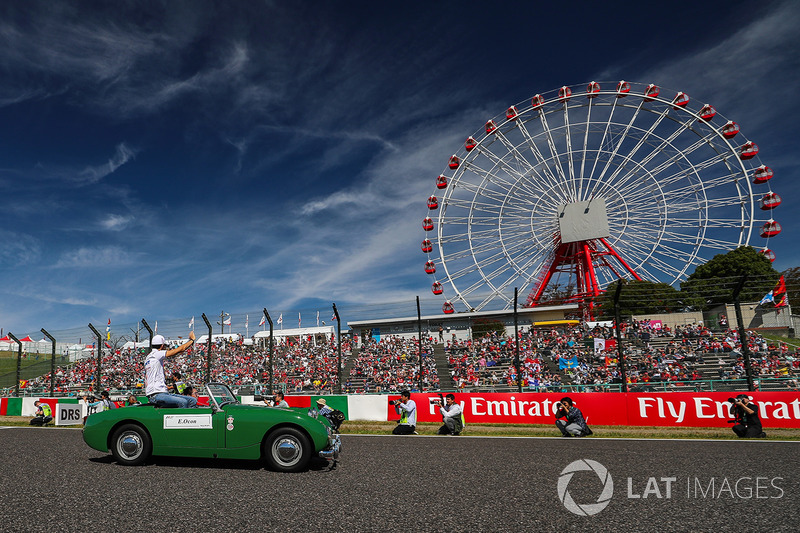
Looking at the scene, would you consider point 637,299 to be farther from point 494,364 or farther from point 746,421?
point 746,421

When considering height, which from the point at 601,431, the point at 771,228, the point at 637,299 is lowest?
the point at 601,431

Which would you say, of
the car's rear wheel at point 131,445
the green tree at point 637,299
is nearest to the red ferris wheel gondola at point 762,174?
the green tree at point 637,299

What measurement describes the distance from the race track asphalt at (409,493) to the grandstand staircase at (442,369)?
44.2ft

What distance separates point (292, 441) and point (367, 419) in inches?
398

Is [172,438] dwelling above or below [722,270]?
below

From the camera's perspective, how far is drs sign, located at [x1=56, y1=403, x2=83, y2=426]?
16.4m

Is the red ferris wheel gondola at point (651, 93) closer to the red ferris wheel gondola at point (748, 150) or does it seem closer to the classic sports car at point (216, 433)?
the red ferris wheel gondola at point (748, 150)

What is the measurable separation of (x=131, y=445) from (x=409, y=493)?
456 cm

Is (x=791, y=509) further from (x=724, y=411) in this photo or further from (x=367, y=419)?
(x=367, y=419)

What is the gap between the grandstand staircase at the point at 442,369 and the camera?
72.6 ft

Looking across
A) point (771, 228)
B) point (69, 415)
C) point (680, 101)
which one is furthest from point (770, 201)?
point (69, 415)

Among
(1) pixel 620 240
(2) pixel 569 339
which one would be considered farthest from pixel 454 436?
(1) pixel 620 240

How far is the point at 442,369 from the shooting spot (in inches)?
955

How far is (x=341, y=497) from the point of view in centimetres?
527
